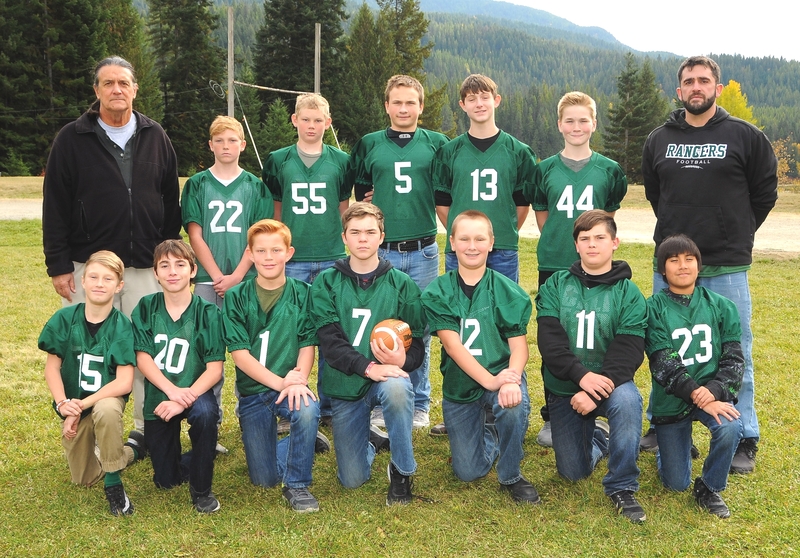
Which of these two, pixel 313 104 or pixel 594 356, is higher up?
pixel 313 104

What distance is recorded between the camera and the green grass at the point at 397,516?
11.1 ft

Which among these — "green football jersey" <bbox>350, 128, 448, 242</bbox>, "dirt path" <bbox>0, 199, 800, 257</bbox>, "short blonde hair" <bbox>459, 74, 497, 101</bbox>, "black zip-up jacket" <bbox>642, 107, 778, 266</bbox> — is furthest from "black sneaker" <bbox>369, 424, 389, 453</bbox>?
"dirt path" <bbox>0, 199, 800, 257</bbox>

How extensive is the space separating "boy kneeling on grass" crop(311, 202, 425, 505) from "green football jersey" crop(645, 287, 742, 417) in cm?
138

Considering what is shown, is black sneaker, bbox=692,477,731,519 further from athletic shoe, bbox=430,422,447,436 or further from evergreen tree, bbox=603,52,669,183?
evergreen tree, bbox=603,52,669,183

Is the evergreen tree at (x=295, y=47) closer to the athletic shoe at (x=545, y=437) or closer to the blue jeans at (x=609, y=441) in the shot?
the athletic shoe at (x=545, y=437)

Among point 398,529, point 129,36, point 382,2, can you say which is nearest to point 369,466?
point 398,529

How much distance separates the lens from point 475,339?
13.4 ft

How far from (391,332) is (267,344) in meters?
0.75

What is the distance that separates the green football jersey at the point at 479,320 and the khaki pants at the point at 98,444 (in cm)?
185

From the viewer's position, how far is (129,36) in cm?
4503

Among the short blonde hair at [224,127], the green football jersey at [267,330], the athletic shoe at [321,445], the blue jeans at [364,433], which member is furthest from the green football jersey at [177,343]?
the short blonde hair at [224,127]

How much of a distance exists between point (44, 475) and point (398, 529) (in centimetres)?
228

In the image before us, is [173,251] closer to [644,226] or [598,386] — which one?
[598,386]

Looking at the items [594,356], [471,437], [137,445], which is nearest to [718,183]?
[594,356]
